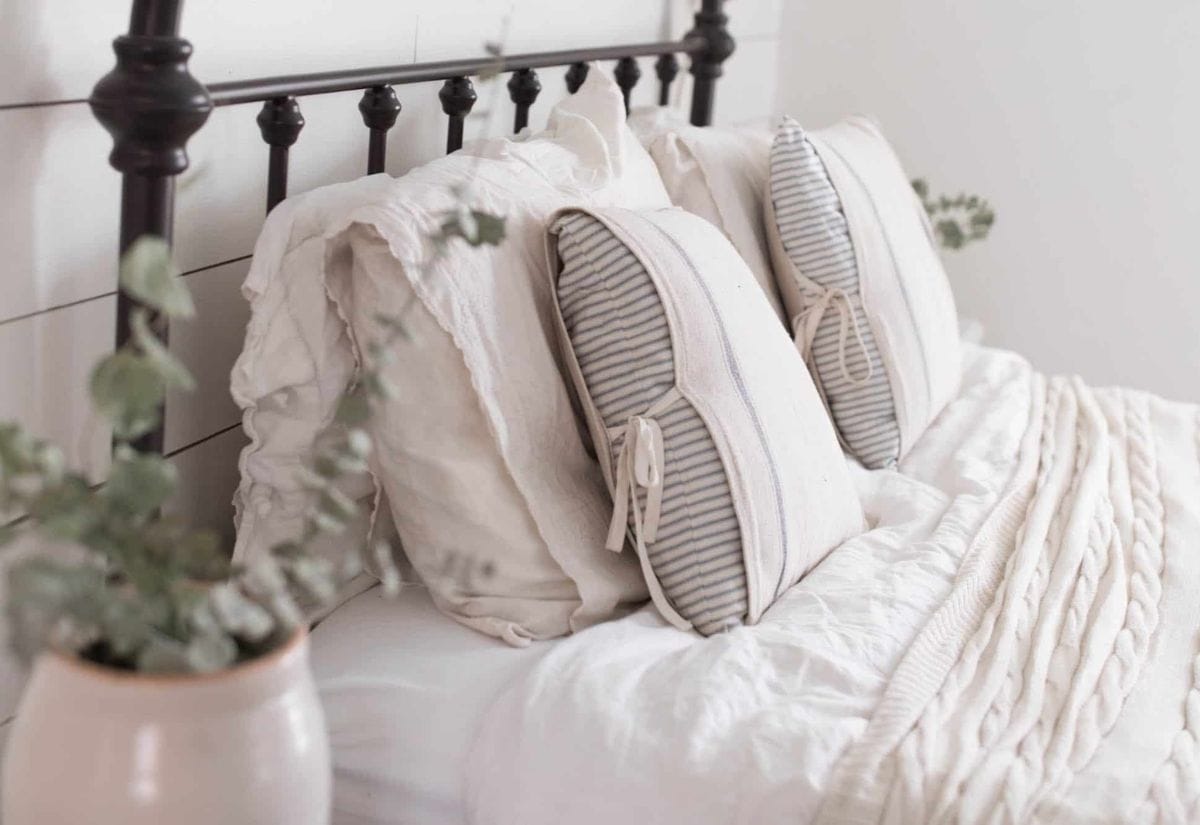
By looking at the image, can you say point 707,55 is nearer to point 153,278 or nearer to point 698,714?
point 698,714

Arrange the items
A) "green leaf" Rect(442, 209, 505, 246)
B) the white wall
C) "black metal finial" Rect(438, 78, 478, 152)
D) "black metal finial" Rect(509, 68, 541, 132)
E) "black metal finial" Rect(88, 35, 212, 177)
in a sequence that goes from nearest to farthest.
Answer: "green leaf" Rect(442, 209, 505, 246) < "black metal finial" Rect(88, 35, 212, 177) < "black metal finial" Rect(438, 78, 478, 152) < "black metal finial" Rect(509, 68, 541, 132) < the white wall

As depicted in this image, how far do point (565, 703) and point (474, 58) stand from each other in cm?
83

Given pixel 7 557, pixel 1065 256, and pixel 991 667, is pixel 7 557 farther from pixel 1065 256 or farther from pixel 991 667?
pixel 1065 256

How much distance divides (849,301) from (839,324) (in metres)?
0.03

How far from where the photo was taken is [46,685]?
72cm

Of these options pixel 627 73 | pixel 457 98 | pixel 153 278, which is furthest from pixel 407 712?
pixel 627 73

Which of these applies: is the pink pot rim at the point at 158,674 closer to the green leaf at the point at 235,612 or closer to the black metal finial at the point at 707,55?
the green leaf at the point at 235,612

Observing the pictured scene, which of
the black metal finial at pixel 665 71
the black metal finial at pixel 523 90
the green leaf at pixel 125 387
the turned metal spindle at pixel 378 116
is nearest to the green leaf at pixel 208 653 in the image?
the green leaf at pixel 125 387

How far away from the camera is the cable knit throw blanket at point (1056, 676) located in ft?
3.29

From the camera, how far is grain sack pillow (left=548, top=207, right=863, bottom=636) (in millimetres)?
1238

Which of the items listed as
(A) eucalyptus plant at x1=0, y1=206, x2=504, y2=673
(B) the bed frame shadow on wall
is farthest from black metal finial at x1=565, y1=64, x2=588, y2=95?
(A) eucalyptus plant at x1=0, y1=206, x2=504, y2=673

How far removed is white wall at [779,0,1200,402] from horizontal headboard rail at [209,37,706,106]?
1090mm

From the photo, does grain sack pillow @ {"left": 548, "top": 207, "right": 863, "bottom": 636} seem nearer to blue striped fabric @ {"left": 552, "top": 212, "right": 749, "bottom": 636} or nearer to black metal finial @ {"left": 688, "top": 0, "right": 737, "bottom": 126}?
blue striped fabric @ {"left": 552, "top": 212, "right": 749, "bottom": 636}

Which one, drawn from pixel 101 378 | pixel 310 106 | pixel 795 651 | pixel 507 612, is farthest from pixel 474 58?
pixel 101 378
